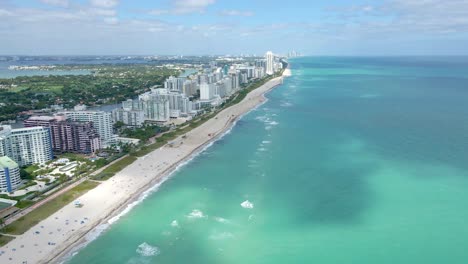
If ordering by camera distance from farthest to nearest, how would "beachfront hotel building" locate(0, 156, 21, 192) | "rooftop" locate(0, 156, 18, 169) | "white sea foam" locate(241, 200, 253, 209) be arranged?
"rooftop" locate(0, 156, 18, 169), "beachfront hotel building" locate(0, 156, 21, 192), "white sea foam" locate(241, 200, 253, 209)

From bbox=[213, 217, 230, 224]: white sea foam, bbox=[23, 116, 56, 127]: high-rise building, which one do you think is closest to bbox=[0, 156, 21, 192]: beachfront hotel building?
bbox=[23, 116, 56, 127]: high-rise building

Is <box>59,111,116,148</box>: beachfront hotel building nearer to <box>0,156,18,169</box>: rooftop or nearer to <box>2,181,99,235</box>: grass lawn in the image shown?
<box>0,156,18,169</box>: rooftop

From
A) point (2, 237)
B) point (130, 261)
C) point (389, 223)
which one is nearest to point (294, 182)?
point (389, 223)

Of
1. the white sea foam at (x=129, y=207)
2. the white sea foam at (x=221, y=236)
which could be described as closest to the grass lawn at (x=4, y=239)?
the white sea foam at (x=129, y=207)

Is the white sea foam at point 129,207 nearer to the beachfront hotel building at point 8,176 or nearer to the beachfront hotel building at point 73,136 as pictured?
the beachfront hotel building at point 73,136

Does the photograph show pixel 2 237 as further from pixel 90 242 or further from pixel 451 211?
pixel 451 211
